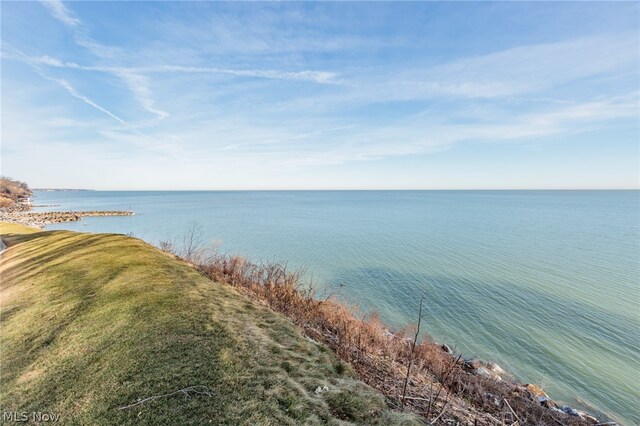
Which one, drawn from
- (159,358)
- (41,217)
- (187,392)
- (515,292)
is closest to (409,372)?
(187,392)

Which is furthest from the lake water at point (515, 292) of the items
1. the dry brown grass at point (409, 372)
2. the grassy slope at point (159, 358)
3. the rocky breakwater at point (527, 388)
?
the grassy slope at point (159, 358)

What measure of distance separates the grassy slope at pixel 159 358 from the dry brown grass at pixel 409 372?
783 mm

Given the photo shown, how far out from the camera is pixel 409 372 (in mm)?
5102

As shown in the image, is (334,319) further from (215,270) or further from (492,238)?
(492,238)

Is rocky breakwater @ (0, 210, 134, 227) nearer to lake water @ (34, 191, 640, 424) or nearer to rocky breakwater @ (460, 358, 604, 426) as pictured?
lake water @ (34, 191, 640, 424)

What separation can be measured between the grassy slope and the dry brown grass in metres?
0.78

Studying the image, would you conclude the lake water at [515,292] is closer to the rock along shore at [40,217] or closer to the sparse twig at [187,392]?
the sparse twig at [187,392]

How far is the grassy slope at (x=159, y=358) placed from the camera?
3.98 meters

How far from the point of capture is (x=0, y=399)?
13.6 ft

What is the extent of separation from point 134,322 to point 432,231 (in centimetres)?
3873

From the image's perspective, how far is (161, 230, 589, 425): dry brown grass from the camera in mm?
5074

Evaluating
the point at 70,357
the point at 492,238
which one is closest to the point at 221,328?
the point at 70,357

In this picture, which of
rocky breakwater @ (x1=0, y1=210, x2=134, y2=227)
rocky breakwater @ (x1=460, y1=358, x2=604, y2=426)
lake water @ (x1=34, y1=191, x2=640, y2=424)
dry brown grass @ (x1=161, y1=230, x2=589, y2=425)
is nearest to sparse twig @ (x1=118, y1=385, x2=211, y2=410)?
dry brown grass @ (x1=161, y1=230, x2=589, y2=425)

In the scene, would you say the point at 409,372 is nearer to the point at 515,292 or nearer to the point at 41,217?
the point at 515,292
